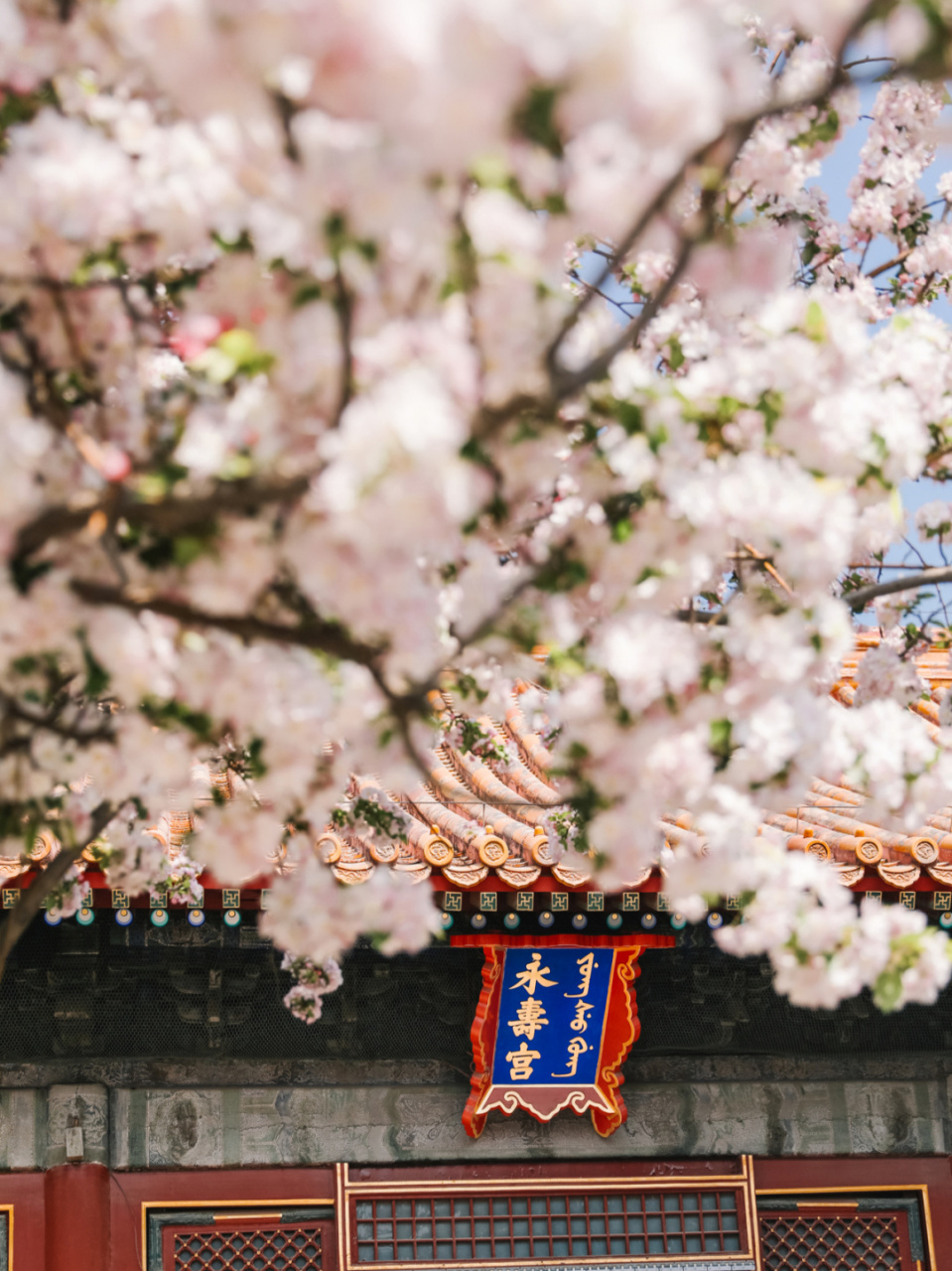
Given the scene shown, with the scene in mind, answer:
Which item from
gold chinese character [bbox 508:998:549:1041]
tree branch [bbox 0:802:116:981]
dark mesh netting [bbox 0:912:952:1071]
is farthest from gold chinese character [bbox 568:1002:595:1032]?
tree branch [bbox 0:802:116:981]

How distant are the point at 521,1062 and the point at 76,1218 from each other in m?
1.98

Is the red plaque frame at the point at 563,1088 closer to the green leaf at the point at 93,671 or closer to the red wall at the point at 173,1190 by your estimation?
the red wall at the point at 173,1190

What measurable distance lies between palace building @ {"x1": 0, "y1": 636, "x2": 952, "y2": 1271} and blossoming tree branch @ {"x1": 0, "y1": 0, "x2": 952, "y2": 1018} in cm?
305

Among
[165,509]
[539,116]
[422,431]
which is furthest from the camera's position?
[165,509]

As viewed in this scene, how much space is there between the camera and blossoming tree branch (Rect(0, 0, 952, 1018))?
212 centimetres

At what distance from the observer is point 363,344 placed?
2.36m

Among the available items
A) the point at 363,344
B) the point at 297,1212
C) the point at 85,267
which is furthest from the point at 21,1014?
the point at 363,344

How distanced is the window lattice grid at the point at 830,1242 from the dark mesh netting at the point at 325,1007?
752 mm

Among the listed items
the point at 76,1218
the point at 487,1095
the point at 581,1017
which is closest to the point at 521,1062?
the point at 487,1095

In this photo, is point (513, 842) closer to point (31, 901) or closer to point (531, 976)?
point (531, 976)

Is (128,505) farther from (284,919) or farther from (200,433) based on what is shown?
(284,919)

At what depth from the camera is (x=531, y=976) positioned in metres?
7.07

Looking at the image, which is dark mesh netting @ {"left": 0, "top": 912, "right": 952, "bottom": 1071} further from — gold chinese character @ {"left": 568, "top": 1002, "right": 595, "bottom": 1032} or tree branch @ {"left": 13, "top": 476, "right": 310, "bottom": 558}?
tree branch @ {"left": 13, "top": 476, "right": 310, "bottom": 558}

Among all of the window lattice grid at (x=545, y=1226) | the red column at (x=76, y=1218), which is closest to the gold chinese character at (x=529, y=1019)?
the window lattice grid at (x=545, y=1226)
